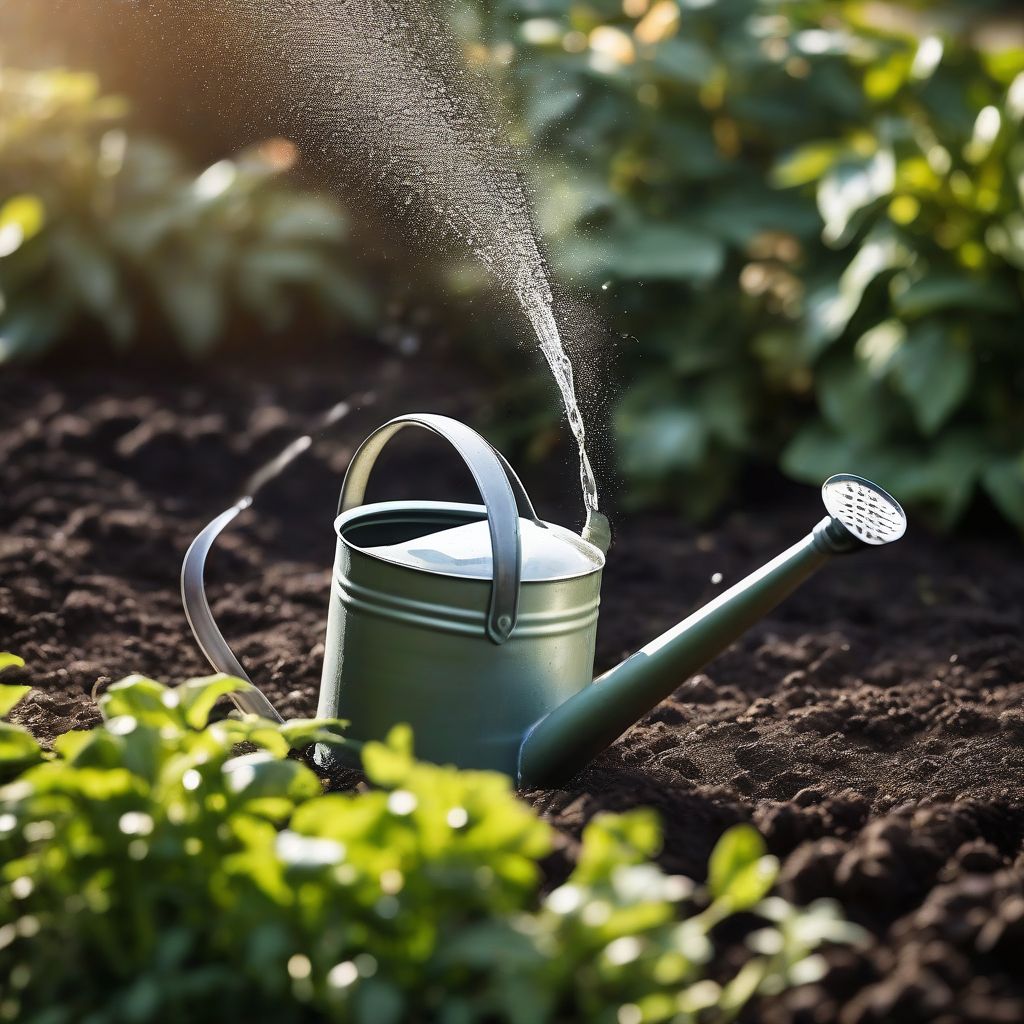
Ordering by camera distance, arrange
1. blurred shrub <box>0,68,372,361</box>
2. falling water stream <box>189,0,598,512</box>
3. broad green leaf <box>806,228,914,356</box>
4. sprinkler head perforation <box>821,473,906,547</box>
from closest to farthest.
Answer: sprinkler head perforation <box>821,473,906,547</box> → falling water stream <box>189,0,598,512</box> → broad green leaf <box>806,228,914,356</box> → blurred shrub <box>0,68,372,361</box>

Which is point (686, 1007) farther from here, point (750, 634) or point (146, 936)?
point (750, 634)

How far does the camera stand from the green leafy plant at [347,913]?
107 centimetres

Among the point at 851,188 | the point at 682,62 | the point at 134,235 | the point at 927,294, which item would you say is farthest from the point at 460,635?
the point at 134,235

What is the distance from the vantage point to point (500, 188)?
7.00 feet

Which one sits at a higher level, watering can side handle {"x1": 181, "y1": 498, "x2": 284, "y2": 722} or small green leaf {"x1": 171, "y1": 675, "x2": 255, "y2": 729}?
small green leaf {"x1": 171, "y1": 675, "x2": 255, "y2": 729}

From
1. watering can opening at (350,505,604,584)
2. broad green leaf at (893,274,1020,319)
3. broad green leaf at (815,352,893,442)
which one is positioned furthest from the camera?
broad green leaf at (815,352,893,442)

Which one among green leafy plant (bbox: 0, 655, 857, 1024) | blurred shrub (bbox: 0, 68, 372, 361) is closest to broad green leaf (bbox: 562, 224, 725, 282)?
blurred shrub (bbox: 0, 68, 372, 361)

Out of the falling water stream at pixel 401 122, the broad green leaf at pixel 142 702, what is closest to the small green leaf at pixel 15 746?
the broad green leaf at pixel 142 702

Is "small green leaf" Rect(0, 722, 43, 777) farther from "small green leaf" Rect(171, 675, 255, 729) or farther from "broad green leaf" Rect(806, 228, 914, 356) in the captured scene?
"broad green leaf" Rect(806, 228, 914, 356)

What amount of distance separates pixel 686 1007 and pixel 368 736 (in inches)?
28.3

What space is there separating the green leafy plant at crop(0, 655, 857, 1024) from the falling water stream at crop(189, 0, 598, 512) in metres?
0.97

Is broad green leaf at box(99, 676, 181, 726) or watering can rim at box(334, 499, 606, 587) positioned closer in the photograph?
broad green leaf at box(99, 676, 181, 726)

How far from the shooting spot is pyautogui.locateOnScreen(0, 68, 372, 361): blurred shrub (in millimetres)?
4312

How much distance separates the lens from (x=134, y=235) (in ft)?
14.1
